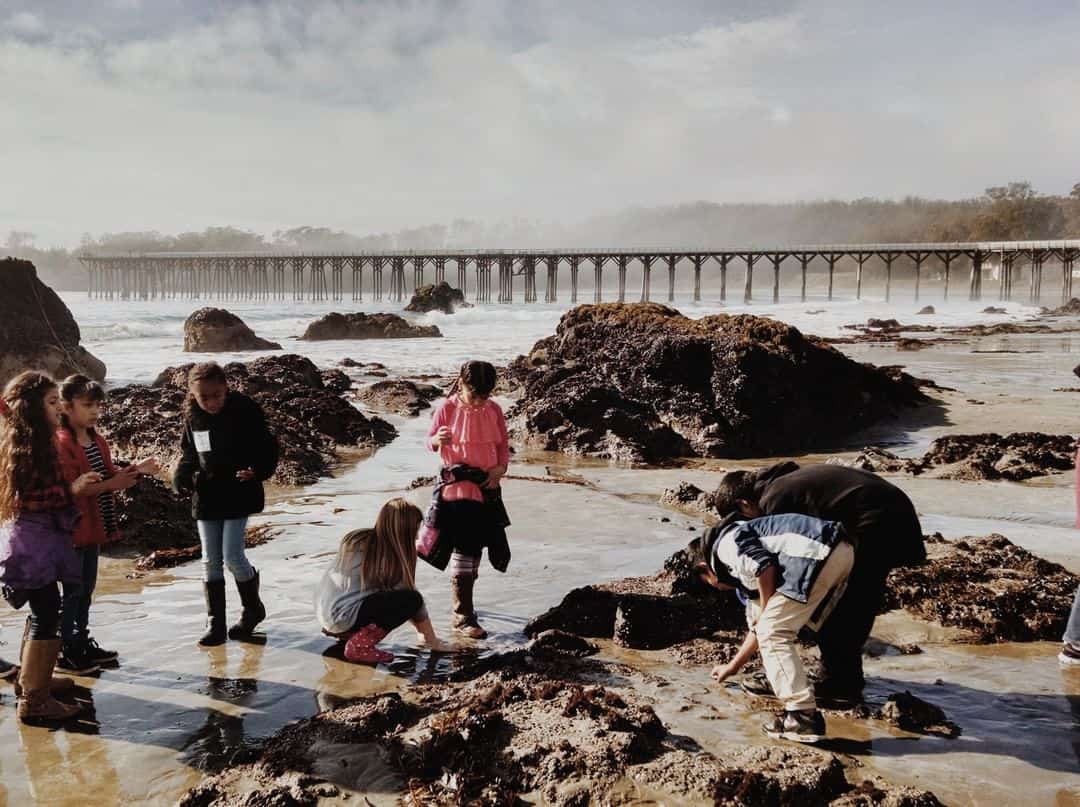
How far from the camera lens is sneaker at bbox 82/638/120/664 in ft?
14.2

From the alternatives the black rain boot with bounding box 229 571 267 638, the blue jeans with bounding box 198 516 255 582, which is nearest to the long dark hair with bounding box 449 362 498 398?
the blue jeans with bounding box 198 516 255 582

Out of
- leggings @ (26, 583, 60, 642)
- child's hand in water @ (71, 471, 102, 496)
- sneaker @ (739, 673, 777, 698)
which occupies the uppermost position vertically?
child's hand in water @ (71, 471, 102, 496)

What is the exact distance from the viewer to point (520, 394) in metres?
13.3

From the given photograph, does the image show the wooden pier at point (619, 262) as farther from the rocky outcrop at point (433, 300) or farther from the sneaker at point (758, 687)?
the sneaker at point (758, 687)

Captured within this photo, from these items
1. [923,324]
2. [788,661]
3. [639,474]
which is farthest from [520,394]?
[923,324]

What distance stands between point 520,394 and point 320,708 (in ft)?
31.4

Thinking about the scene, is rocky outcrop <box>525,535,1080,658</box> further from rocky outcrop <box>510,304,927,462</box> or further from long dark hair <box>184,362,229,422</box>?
rocky outcrop <box>510,304,927,462</box>

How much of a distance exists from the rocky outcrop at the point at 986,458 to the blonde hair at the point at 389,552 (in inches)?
242

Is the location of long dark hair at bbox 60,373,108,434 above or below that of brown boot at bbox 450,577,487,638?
above

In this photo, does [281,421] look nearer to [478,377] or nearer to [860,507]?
[478,377]

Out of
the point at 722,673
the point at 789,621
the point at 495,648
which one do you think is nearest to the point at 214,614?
the point at 495,648

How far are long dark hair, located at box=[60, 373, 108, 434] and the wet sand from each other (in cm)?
118

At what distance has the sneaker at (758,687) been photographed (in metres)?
3.80

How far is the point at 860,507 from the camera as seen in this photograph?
11.7ft
